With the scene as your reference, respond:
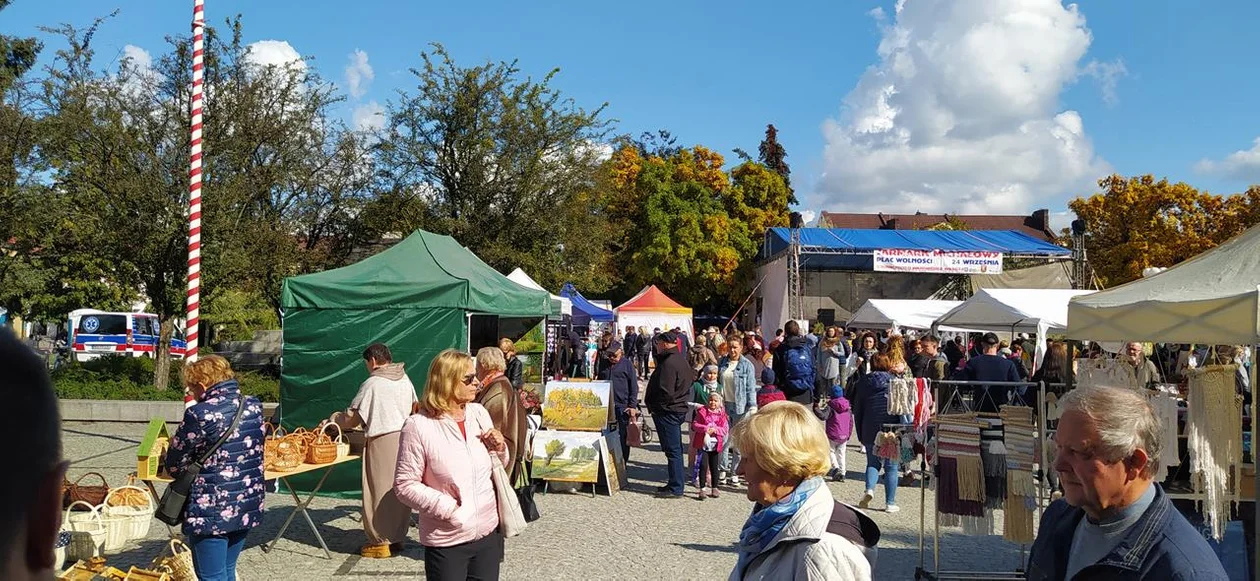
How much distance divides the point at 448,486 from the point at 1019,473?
13.6 feet

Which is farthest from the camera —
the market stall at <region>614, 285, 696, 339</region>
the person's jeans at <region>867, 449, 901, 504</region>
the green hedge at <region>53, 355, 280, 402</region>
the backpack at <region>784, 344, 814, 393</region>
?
the market stall at <region>614, 285, 696, 339</region>

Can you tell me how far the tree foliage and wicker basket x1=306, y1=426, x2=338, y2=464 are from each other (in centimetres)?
4304

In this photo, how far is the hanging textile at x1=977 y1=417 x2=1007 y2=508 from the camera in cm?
641

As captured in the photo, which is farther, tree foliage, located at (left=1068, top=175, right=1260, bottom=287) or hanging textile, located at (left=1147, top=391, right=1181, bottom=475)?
tree foliage, located at (left=1068, top=175, right=1260, bottom=287)

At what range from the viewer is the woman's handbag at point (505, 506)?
14.3 feet

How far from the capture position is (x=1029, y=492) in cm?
636

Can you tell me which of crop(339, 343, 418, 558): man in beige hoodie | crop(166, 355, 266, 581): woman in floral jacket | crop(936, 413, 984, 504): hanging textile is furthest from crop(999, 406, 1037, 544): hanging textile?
crop(166, 355, 266, 581): woman in floral jacket

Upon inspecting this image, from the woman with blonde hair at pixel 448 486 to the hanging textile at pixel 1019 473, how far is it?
3.83 meters

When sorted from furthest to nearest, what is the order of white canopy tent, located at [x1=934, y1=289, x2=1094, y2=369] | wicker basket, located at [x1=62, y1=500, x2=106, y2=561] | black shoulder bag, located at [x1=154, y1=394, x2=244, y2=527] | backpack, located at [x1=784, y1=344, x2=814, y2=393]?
white canopy tent, located at [x1=934, y1=289, x2=1094, y2=369] < backpack, located at [x1=784, y1=344, x2=814, y2=393] < wicker basket, located at [x1=62, y1=500, x2=106, y2=561] < black shoulder bag, located at [x1=154, y1=394, x2=244, y2=527]

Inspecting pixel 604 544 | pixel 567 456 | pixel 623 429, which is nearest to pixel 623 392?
pixel 623 429

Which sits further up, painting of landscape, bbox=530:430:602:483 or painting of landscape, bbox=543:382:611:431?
painting of landscape, bbox=543:382:611:431

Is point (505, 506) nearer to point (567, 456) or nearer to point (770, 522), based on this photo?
point (770, 522)

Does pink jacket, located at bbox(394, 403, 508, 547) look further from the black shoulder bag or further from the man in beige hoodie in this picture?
the man in beige hoodie

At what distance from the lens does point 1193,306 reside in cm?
542
